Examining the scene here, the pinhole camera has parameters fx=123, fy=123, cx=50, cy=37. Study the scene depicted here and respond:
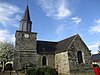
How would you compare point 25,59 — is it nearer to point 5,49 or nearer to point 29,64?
point 29,64

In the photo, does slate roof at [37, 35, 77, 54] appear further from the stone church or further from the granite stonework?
the granite stonework

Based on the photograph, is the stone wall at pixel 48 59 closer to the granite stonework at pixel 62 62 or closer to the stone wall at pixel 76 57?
the granite stonework at pixel 62 62

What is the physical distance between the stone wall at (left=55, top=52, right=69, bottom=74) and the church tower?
16.2ft

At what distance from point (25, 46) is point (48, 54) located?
529cm

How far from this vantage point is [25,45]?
2591 centimetres

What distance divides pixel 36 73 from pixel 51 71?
165cm

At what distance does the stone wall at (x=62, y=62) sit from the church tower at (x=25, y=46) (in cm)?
493

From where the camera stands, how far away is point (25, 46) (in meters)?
25.8

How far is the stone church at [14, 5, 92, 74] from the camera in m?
23.8

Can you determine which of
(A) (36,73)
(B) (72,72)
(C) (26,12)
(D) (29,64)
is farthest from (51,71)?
(C) (26,12)

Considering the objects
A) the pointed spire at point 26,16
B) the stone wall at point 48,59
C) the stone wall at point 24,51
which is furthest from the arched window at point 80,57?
the pointed spire at point 26,16

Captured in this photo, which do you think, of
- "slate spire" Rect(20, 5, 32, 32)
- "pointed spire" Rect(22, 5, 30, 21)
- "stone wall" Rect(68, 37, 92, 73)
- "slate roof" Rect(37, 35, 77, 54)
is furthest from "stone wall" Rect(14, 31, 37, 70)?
"stone wall" Rect(68, 37, 92, 73)

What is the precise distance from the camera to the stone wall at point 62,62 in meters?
23.6

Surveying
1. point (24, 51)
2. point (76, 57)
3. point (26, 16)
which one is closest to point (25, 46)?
point (24, 51)
